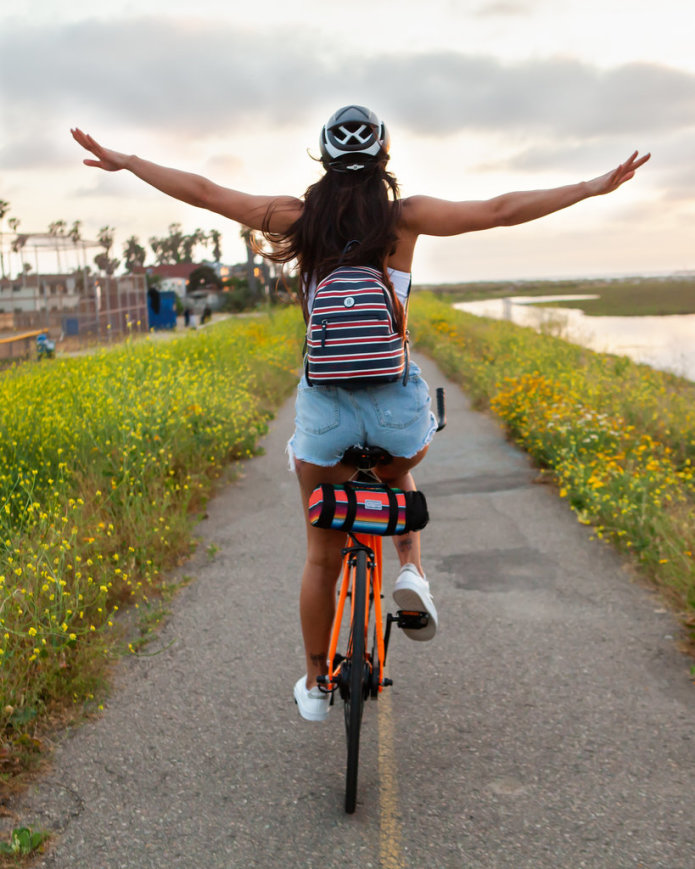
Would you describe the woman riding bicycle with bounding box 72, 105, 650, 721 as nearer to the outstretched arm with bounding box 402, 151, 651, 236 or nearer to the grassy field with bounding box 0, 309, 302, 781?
the outstretched arm with bounding box 402, 151, 651, 236

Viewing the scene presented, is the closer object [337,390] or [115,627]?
[337,390]

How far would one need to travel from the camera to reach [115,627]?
4547 millimetres

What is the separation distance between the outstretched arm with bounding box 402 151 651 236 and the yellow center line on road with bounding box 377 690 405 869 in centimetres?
197

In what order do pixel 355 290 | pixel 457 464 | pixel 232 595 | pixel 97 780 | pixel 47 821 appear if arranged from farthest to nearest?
1. pixel 457 464
2. pixel 232 595
3. pixel 97 780
4. pixel 47 821
5. pixel 355 290

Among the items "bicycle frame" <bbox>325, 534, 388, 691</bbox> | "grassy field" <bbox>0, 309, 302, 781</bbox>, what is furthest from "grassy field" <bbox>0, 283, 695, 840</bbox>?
"bicycle frame" <bbox>325, 534, 388, 691</bbox>

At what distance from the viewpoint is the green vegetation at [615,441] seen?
5469 mm

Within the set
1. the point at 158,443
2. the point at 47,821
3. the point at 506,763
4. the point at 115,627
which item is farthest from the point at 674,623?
the point at 158,443

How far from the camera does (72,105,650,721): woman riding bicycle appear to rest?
9.13 ft

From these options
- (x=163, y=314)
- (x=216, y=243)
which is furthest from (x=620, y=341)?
(x=216, y=243)

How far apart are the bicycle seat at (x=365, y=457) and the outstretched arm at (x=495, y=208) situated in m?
0.73

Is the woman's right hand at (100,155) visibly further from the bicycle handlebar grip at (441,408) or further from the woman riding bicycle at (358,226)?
the bicycle handlebar grip at (441,408)

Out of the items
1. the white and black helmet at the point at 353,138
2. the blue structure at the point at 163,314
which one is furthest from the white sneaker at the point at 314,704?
the blue structure at the point at 163,314

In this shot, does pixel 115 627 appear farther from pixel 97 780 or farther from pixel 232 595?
pixel 97 780

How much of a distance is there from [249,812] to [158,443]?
438 cm
